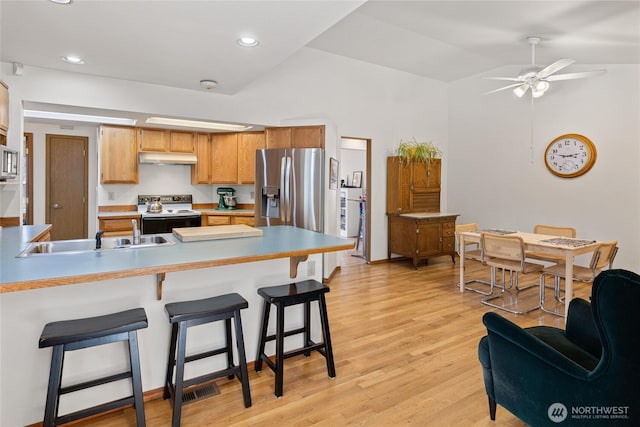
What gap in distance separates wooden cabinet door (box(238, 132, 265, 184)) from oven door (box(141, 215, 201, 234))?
3.22 ft

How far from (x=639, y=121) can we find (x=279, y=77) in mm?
4761

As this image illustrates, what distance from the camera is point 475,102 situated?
6488 mm

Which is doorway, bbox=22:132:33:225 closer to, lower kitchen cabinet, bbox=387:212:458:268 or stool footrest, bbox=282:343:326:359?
stool footrest, bbox=282:343:326:359

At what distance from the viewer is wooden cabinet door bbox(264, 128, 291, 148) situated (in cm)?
507

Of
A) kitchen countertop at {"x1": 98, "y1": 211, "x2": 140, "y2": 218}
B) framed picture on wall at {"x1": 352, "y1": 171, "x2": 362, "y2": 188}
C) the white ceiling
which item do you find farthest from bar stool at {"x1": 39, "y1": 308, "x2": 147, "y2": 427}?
framed picture on wall at {"x1": 352, "y1": 171, "x2": 362, "y2": 188}

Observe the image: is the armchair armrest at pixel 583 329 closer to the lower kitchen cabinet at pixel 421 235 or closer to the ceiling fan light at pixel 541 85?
the ceiling fan light at pixel 541 85

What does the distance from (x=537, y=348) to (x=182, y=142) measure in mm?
5156

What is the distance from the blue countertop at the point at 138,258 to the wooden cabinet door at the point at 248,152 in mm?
2876

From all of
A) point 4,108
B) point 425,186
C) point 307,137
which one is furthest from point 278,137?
point 4,108

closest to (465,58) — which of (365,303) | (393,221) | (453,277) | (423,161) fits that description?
(423,161)

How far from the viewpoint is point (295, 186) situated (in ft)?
15.7

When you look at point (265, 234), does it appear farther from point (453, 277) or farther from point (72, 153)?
point (72, 153)

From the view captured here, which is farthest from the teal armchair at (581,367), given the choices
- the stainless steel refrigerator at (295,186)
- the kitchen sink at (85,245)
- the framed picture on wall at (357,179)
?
the framed picture on wall at (357,179)

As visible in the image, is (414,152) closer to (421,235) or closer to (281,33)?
(421,235)
